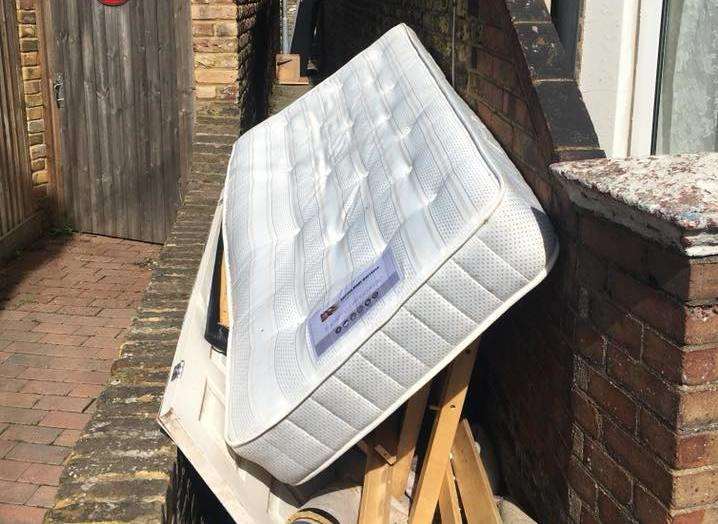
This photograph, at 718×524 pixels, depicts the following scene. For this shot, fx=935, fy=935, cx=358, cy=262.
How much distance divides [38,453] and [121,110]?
122 inches

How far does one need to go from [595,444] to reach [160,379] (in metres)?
1.53

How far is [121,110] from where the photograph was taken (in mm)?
6445

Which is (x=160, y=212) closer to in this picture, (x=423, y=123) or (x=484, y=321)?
(x=423, y=123)

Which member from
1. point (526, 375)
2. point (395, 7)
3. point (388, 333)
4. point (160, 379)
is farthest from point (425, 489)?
point (395, 7)

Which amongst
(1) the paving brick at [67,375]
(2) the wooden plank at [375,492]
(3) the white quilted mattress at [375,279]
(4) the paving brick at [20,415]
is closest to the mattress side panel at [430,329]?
(3) the white quilted mattress at [375,279]

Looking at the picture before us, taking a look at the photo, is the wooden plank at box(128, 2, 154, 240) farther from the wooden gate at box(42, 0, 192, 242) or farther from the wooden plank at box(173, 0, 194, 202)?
the wooden plank at box(173, 0, 194, 202)

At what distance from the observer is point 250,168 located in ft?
12.1

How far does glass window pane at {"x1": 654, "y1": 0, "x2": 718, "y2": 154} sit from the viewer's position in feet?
9.02

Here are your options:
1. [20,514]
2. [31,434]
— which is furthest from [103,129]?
[20,514]

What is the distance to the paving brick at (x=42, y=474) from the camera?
378cm

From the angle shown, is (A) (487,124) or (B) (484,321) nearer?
(B) (484,321)

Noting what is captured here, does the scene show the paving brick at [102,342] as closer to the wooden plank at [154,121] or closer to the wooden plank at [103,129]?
the wooden plank at [154,121]

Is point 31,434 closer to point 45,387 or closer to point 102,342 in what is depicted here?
point 45,387

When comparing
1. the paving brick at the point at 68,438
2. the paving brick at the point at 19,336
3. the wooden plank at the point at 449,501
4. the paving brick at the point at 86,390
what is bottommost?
the paving brick at the point at 68,438
